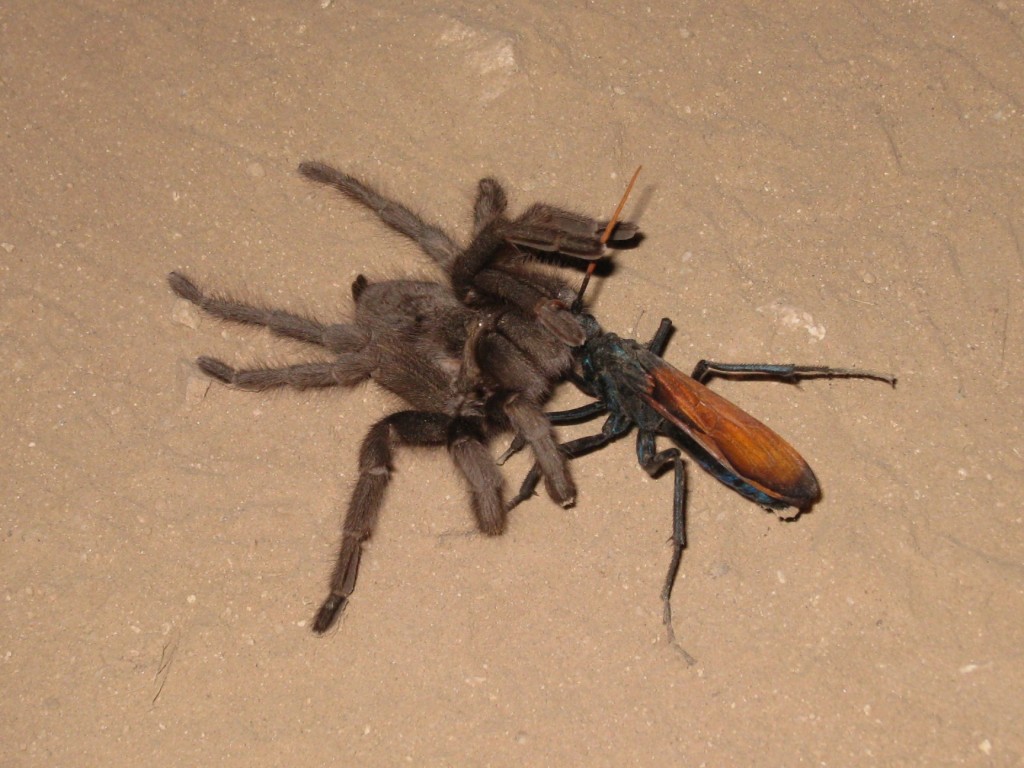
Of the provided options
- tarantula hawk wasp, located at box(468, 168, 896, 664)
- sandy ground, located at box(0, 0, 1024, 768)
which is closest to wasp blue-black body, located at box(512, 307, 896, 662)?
tarantula hawk wasp, located at box(468, 168, 896, 664)

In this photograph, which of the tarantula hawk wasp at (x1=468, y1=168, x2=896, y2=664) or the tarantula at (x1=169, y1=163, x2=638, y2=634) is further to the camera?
the tarantula at (x1=169, y1=163, x2=638, y2=634)

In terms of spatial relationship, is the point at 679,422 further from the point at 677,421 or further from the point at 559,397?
the point at 559,397

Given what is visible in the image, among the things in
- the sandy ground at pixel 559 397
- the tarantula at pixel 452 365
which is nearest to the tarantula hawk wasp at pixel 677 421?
the tarantula at pixel 452 365

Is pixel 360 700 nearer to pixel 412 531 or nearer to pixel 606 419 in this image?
pixel 412 531

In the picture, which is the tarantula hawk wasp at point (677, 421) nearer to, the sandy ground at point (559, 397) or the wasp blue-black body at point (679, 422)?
the wasp blue-black body at point (679, 422)

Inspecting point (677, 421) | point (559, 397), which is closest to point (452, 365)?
point (559, 397)

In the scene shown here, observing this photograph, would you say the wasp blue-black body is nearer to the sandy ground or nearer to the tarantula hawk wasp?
the tarantula hawk wasp
